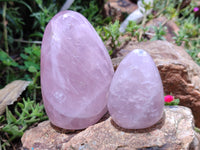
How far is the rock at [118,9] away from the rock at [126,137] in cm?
166

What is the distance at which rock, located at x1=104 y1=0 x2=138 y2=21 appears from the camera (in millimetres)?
2596

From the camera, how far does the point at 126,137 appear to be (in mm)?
985

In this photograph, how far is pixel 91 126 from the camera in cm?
108

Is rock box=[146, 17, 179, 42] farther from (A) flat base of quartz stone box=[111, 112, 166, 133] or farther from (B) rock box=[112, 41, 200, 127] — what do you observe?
(A) flat base of quartz stone box=[111, 112, 166, 133]

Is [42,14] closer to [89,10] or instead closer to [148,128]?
[89,10]

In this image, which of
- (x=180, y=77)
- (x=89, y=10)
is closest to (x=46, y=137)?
(x=180, y=77)

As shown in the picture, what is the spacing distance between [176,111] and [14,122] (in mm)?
808

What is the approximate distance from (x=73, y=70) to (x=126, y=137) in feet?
1.13

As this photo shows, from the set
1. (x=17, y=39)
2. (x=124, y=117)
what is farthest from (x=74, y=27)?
(x=17, y=39)

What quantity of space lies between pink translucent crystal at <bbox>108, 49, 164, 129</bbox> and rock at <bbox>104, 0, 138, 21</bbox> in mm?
1718

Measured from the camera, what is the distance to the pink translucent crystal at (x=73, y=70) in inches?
40.4

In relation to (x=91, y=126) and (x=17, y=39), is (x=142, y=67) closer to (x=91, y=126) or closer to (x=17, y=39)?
(x=91, y=126)

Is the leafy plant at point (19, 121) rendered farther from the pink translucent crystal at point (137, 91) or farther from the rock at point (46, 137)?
the pink translucent crystal at point (137, 91)

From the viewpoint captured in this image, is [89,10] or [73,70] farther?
[89,10]
